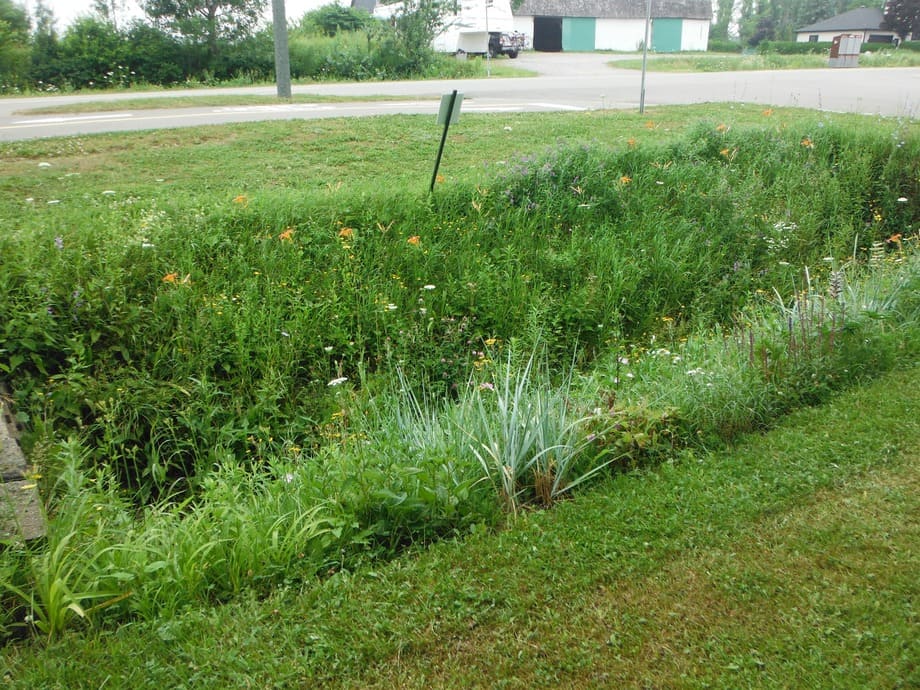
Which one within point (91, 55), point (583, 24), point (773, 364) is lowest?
point (773, 364)

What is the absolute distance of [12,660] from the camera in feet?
9.63

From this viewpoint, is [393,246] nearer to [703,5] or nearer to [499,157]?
[499,157]

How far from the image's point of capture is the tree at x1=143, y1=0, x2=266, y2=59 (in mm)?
24891

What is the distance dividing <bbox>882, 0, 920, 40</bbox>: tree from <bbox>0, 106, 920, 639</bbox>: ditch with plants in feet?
198

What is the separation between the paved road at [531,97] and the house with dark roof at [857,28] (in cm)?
4313

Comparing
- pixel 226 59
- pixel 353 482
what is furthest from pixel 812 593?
pixel 226 59

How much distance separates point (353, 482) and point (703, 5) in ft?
203

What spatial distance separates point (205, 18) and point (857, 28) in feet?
190

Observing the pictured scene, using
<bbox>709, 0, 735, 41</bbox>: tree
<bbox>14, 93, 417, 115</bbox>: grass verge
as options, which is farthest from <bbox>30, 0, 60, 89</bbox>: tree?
<bbox>709, 0, 735, 41</bbox>: tree

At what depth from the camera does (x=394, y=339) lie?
22.2 ft

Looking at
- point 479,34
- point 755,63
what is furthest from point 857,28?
point 479,34

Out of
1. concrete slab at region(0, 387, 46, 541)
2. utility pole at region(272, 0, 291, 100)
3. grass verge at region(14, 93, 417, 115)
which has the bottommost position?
concrete slab at region(0, 387, 46, 541)

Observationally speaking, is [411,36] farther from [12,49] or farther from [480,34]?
[480,34]

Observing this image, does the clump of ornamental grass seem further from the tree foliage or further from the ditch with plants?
the tree foliage
